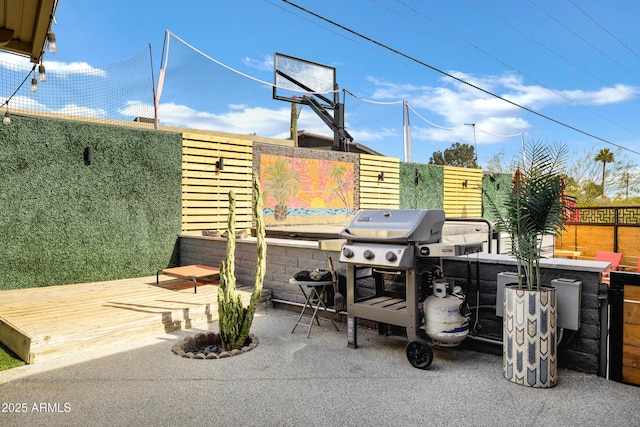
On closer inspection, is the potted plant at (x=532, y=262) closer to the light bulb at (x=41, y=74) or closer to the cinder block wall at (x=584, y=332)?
the cinder block wall at (x=584, y=332)

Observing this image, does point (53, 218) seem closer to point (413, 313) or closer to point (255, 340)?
point (255, 340)

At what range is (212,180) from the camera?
794cm

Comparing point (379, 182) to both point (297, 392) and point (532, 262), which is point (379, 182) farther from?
point (297, 392)

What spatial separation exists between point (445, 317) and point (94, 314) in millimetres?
3434

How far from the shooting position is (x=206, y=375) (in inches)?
127

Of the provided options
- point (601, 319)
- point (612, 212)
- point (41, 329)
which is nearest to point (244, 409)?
point (41, 329)

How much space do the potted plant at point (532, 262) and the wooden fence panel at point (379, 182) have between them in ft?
26.7

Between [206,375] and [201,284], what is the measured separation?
3002 mm

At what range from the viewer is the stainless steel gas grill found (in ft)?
11.0

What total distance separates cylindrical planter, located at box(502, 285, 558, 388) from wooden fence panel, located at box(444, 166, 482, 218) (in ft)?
36.9

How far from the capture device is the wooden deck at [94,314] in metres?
3.65

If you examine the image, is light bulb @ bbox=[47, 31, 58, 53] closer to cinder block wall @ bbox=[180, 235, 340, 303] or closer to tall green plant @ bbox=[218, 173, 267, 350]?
tall green plant @ bbox=[218, 173, 267, 350]

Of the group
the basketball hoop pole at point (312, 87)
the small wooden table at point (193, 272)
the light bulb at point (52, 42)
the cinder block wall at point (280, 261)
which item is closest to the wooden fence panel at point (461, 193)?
the basketball hoop pole at point (312, 87)

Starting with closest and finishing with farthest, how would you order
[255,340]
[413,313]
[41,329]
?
[413,313], [41,329], [255,340]
